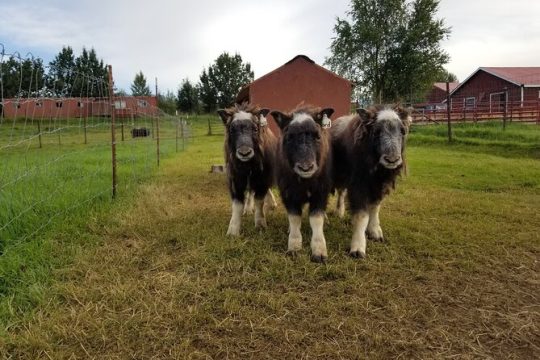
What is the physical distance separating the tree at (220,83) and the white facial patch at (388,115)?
55.2 m

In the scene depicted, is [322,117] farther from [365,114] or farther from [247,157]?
[247,157]

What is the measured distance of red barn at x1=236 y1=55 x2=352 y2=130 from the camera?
1001 centimetres

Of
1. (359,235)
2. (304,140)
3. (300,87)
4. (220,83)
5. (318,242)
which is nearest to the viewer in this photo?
(304,140)

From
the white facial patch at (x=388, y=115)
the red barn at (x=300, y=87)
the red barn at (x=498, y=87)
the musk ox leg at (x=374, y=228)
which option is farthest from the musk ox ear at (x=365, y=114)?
the red barn at (x=498, y=87)

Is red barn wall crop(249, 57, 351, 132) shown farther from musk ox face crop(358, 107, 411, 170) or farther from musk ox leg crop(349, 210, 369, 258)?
musk ox leg crop(349, 210, 369, 258)

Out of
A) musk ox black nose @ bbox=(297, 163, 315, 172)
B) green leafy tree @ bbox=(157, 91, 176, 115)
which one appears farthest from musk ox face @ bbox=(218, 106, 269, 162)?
green leafy tree @ bbox=(157, 91, 176, 115)

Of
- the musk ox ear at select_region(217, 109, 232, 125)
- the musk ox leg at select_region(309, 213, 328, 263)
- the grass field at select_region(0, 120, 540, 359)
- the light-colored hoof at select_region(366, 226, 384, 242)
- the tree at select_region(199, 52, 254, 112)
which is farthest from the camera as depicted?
the tree at select_region(199, 52, 254, 112)

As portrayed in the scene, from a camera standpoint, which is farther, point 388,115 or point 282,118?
point 282,118

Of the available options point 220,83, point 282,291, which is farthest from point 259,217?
point 220,83

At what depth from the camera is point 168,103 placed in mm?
63781

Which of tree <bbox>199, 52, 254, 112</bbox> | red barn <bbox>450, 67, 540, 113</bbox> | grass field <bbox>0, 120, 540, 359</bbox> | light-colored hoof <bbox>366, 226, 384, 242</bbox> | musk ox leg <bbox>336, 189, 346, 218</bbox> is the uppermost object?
tree <bbox>199, 52, 254, 112</bbox>

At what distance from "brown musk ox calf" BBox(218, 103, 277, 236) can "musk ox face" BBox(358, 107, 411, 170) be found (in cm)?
128

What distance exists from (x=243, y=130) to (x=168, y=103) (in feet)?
203

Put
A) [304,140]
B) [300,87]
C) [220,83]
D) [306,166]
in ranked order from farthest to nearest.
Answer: [220,83] < [300,87] < [304,140] < [306,166]
